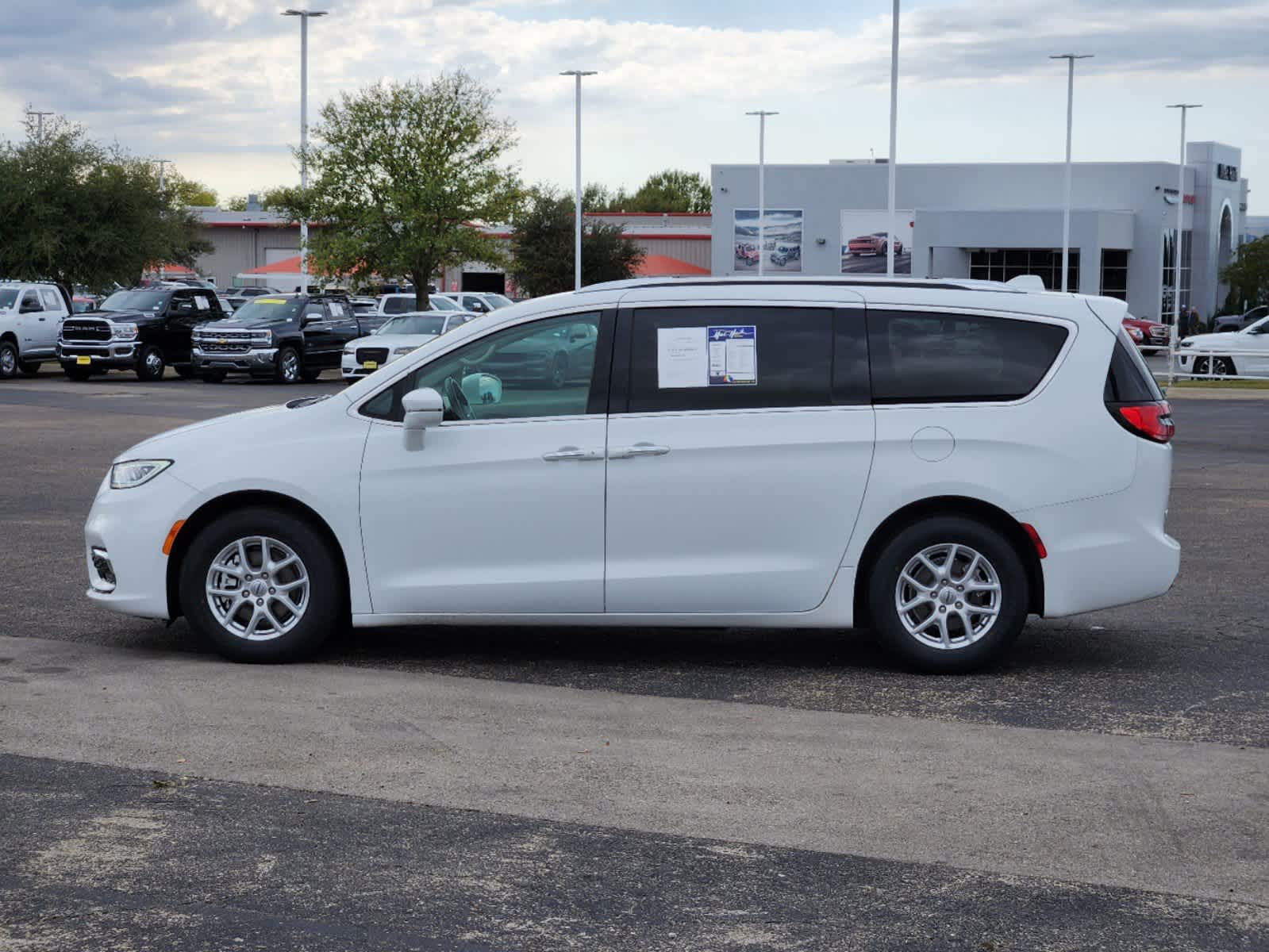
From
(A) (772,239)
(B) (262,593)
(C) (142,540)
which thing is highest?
(A) (772,239)

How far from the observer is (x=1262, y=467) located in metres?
18.6

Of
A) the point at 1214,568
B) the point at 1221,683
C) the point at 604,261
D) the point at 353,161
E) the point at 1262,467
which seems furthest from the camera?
the point at 604,261

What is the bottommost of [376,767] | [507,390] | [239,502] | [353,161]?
[376,767]

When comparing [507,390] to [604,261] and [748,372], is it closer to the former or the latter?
[748,372]

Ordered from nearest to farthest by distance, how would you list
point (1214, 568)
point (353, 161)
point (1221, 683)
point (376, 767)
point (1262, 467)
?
point (376, 767) → point (1221, 683) → point (1214, 568) → point (1262, 467) → point (353, 161)

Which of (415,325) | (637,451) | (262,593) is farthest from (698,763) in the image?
(415,325)

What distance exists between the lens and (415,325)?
1363 inches

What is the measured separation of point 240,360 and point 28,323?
16.7ft

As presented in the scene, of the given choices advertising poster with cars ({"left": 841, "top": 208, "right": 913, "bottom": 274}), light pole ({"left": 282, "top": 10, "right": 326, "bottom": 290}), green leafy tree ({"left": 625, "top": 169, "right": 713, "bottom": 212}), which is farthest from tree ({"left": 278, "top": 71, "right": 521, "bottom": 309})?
green leafy tree ({"left": 625, "top": 169, "right": 713, "bottom": 212})

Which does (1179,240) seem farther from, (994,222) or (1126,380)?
(1126,380)

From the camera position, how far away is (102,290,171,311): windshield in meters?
38.0

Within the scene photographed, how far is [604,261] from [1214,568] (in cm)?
7032

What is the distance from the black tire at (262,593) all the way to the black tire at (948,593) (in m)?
2.50

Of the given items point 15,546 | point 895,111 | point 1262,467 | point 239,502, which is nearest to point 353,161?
point 895,111
